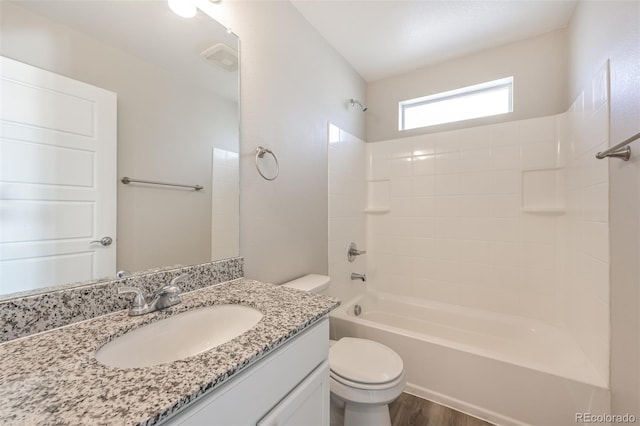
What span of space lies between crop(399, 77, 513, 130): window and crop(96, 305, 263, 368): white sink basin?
Result: 2235mm

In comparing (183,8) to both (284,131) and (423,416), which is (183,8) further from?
(423,416)

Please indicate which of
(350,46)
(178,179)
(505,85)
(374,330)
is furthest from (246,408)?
(505,85)

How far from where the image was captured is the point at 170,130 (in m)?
1.02

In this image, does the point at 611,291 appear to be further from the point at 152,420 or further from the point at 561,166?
the point at 152,420

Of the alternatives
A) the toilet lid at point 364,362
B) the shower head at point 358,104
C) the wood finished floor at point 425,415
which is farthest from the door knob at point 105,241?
the shower head at point 358,104

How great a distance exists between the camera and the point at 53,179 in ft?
2.36

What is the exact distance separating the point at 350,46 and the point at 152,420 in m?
2.35

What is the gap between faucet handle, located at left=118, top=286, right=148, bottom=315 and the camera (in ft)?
2.60

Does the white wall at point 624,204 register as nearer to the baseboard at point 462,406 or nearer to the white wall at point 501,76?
the baseboard at point 462,406

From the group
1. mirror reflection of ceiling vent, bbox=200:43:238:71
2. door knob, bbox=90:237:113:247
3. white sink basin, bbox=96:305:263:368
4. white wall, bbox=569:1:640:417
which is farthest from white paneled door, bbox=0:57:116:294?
white wall, bbox=569:1:640:417

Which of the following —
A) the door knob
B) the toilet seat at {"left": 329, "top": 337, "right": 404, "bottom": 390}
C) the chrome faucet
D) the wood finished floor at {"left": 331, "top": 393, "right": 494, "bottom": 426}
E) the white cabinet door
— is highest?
the door knob

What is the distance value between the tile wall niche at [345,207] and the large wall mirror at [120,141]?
0.92 meters

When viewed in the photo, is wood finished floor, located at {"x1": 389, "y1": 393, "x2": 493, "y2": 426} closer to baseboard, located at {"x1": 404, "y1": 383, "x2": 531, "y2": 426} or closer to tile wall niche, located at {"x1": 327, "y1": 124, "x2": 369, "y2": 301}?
baseboard, located at {"x1": 404, "y1": 383, "x2": 531, "y2": 426}

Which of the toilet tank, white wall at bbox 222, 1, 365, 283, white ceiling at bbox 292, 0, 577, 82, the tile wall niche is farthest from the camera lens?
the tile wall niche
